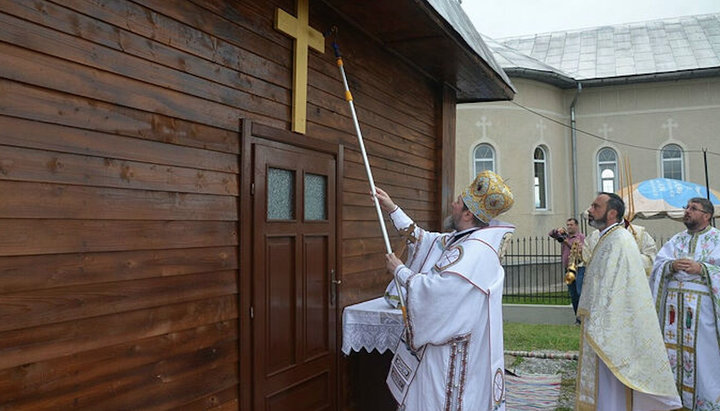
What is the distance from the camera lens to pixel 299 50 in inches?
162

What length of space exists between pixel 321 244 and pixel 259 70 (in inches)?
56.2

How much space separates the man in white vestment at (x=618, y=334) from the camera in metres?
4.45

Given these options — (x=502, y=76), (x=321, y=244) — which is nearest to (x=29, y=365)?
(x=321, y=244)

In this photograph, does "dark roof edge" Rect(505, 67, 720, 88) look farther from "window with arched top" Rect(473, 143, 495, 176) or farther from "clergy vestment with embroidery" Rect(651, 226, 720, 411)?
"clergy vestment with embroidery" Rect(651, 226, 720, 411)

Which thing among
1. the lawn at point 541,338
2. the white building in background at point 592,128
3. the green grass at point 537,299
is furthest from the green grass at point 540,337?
the white building in background at point 592,128

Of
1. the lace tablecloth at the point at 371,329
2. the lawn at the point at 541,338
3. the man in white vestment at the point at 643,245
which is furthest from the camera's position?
the lawn at the point at 541,338

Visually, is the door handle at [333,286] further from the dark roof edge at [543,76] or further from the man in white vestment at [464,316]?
the dark roof edge at [543,76]

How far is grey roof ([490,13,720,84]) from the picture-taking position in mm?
17609

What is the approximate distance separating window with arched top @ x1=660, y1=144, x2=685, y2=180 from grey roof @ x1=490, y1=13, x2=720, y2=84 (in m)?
2.23

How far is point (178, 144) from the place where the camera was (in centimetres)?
308

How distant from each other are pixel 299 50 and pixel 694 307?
4.17m

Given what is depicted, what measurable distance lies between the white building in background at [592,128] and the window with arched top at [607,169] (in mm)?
32

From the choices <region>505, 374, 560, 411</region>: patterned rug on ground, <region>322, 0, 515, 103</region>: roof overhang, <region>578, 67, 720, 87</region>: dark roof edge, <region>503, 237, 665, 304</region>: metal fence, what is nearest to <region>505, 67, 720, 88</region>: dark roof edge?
<region>578, 67, 720, 87</region>: dark roof edge

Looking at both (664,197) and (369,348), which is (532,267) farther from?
(369,348)
